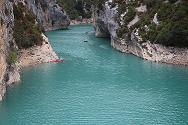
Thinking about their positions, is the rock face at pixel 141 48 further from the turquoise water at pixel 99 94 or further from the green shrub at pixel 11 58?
the green shrub at pixel 11 58

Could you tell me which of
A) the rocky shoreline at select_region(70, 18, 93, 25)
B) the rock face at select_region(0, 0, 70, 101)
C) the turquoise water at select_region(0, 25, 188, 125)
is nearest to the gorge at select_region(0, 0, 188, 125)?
the turquoise water at select_region(0, 25, 188, 125)

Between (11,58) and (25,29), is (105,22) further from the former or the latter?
(11,58)

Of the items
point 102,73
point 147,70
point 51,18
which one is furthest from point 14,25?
point 51,18

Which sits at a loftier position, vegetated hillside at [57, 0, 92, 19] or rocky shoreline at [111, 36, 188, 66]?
vegetated hillside at [57, 0, 92, 19]

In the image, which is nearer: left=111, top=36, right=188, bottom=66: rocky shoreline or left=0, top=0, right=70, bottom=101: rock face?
left=0, top=0, right=70, bottom=101: rock face

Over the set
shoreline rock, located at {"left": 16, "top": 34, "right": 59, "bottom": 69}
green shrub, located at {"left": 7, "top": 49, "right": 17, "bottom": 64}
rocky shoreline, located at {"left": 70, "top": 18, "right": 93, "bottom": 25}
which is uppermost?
green shrub, located at {"left": 7, "top": 49, "right": 17, "bottom": 64}

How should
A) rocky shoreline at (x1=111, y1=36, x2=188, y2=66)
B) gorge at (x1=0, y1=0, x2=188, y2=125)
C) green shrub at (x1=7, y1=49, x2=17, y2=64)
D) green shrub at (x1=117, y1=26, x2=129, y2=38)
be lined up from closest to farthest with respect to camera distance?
gorge at (x1=0, y1=0, x2=188, y2=125) < green shrub at (x1=7, y1=49, x2=17, y2=64) < rocky shoreline at (x1=111, y1=36, x2=188, y2=66) < green shrub at (x1=117, y1=26, x2=129, y2=38)

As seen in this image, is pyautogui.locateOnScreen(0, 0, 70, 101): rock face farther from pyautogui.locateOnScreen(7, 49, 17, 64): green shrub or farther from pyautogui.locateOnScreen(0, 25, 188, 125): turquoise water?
pyautogui.locateOnScreen(0, 25, 188, 125): turquoise water

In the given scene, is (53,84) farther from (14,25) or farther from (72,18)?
(72,18)
